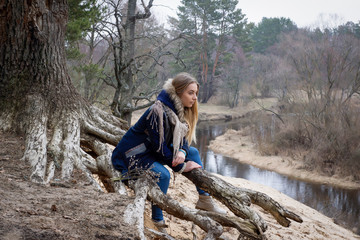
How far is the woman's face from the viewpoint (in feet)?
10.9

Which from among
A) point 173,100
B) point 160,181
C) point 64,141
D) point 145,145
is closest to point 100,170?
point 64,141

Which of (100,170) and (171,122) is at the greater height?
(171,122)

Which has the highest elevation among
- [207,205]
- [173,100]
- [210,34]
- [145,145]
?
[210,34]

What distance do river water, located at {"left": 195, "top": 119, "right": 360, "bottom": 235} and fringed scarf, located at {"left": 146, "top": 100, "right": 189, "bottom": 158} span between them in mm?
7928

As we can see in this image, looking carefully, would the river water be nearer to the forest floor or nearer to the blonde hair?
the blonde hair

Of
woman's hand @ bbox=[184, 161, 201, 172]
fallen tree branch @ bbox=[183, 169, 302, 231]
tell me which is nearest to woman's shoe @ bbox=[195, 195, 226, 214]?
fallen tree branch @ bbox=[183, 169, 302, 231]

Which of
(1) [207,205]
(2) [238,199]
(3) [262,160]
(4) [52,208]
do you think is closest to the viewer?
(4) [52,208]

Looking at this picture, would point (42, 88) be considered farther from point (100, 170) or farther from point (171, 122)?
point (171, 122)

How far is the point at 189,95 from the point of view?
334 cm

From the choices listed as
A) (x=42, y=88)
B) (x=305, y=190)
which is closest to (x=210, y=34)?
(x=305, y=190)

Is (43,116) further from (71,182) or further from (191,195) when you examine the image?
(191,195)

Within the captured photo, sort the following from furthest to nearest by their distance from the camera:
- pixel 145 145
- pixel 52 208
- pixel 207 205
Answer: pixel 207 205 → pixel 145 145 → pixel 52 208

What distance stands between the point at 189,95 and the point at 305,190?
443 inches

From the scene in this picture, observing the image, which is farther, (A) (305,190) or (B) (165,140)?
(A) (305,190)
